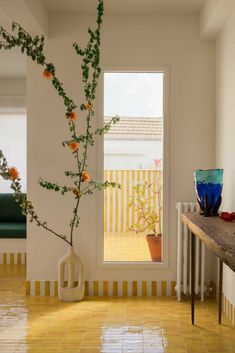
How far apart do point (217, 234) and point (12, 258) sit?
407 cm

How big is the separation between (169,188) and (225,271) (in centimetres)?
97

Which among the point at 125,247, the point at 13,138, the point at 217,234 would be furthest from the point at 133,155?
the point at 13,138

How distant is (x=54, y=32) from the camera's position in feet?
16.0

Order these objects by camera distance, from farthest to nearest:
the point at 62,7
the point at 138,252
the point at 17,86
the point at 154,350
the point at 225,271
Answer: the point at 17,86
the point at 138,252
the point at 62,7
the point at 225,271
the point at 154,350

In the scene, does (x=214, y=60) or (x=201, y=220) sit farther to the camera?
(x=214, y=60)

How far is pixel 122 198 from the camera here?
5.15 m

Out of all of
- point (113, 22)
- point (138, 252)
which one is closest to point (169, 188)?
point (138, 252)

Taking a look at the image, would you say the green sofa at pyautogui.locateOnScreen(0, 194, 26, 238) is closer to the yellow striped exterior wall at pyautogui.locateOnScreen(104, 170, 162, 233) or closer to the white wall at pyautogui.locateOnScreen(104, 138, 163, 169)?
the yellow striped exterior wall at pyautogui.locateOnScreen(104, 170, 162, 233)

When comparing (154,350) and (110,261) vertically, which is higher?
(110,261)

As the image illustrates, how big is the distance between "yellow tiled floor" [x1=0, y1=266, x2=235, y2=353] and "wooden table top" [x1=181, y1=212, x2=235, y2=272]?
0.85m

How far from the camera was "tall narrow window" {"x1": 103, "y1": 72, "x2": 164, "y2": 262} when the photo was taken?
4.98 metres

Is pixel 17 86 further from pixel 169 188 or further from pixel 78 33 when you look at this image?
pixel 169 188

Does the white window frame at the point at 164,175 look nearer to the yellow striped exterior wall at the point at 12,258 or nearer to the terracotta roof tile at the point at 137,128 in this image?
the terracotta roof tile at the point at 137,128

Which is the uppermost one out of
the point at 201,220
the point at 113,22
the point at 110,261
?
the point at 113,22
